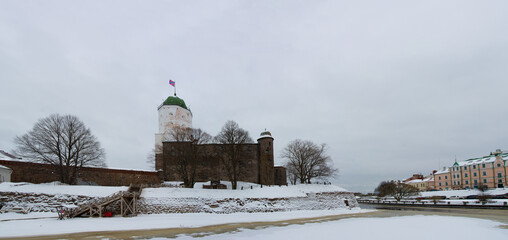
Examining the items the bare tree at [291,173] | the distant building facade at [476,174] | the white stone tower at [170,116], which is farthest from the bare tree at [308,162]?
the distant building facade at [476,174]

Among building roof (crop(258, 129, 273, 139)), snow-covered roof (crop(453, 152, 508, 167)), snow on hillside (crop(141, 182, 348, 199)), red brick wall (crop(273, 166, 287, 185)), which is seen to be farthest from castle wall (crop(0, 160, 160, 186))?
snow-covered roof (crop(453, 152, 508, 167))

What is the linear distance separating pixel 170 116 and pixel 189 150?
63.6 feet

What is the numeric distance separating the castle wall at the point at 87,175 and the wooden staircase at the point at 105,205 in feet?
31.8

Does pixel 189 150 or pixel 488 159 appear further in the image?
pixel 488 159

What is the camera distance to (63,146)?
30.6 metres

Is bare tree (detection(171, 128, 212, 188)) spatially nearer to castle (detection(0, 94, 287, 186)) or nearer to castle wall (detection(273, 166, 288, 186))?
castle (detection(0, 94, 287, 186))

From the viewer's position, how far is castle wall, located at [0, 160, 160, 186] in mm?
29453

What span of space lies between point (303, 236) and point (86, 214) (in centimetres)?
2162

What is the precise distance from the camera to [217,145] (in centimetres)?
3991

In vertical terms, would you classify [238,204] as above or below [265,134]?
below

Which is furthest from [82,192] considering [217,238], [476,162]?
[476,162]

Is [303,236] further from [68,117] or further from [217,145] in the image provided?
[68,117]

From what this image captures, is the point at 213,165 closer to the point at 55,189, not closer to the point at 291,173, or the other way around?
the point at 291,173

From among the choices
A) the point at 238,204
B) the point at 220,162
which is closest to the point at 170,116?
the point at 220,162
